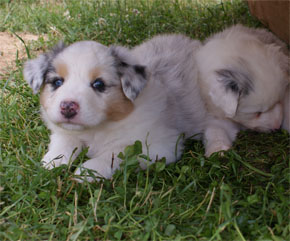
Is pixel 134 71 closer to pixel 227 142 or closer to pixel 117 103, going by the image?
pixel 117 103

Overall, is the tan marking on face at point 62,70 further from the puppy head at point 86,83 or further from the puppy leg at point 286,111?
the puppy leg at point 286,111

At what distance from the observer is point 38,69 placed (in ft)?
11.0

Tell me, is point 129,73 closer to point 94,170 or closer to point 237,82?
point 94,170

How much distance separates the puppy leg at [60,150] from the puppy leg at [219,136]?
3.73ft

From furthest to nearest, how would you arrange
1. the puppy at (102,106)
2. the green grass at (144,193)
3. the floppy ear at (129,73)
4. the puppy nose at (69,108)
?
the floppy ear at (129,73) → the puppy at (102,106) → the puppy nose at (69,108) → the green grass at (144,193)

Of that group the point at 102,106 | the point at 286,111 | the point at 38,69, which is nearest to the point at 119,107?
the point at 102,106

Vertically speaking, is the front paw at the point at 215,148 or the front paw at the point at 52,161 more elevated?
the front paw at the point at 52,161

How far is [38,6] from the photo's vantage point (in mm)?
6879

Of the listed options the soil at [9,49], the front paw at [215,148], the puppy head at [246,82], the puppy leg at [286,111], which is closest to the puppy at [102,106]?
the front paw at [215,148]

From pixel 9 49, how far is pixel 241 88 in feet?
10.8

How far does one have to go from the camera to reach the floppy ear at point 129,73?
3.19 m

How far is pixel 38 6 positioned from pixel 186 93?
12.8 ft

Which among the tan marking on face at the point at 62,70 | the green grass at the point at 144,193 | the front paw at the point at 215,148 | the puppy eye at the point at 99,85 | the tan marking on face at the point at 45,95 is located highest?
the tan marking on face at the point at 62,70

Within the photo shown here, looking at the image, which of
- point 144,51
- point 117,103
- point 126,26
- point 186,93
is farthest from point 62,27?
point 117,103
